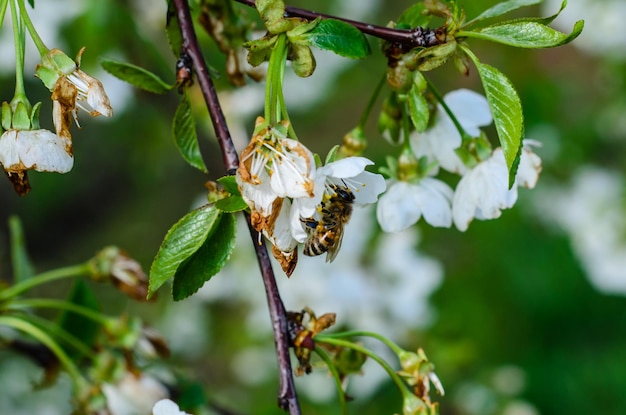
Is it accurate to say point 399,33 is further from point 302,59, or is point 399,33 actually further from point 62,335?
point 62,335

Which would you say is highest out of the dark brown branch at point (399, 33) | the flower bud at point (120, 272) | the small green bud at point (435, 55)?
the dark brown branch at point (399, 33)

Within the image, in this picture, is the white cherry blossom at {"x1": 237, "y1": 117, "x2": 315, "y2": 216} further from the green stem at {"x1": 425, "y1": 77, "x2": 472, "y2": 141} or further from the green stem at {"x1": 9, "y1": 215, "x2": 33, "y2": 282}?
the green stem at {"x1": 9, "y1": 215, "x2": 33, "y2": 282}

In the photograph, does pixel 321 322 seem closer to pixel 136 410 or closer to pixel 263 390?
pixel 136 410

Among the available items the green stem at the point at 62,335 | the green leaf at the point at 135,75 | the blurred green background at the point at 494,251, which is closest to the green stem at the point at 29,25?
the green leaf at the point at 135,75

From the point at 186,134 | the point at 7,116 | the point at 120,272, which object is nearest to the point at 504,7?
the point at 186,134

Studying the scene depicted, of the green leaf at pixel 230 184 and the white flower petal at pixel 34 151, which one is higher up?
the white flower petal at pixel 34 151

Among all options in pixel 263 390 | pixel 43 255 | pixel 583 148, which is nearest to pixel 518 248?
pixel 583 148

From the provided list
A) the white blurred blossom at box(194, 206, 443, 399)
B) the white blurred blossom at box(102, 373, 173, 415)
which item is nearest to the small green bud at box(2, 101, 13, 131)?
the white blurred blossom at box(102, 373, 173, 415)

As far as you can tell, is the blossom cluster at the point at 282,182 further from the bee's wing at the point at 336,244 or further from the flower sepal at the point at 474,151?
the flower sepal at the point at 474,151
